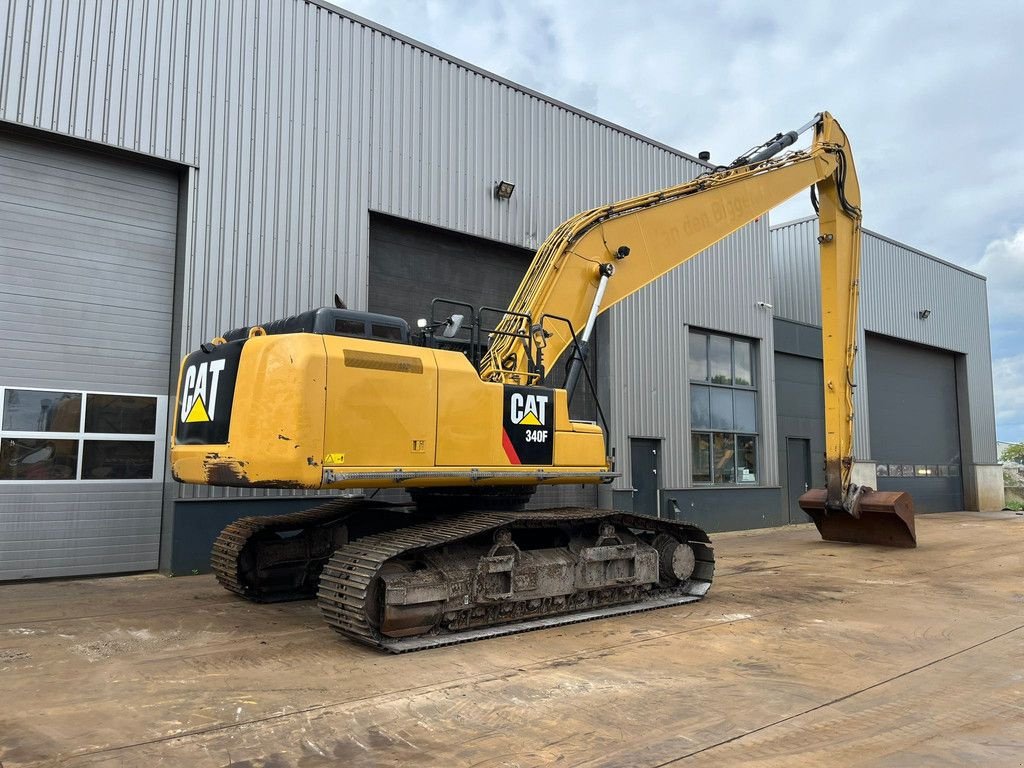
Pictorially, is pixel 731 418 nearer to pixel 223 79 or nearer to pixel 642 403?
pixel 642 403

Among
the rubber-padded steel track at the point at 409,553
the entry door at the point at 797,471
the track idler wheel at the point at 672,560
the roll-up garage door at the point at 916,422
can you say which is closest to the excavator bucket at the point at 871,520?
the entry door at the point at 797,471

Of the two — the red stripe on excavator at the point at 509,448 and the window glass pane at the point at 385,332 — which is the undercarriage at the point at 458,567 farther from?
the window glass pane at the point at 385,332

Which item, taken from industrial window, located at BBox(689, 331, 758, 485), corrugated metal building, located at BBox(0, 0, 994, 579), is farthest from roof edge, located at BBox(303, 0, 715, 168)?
industrial window, located at BBox(689, 331, 758, 485)

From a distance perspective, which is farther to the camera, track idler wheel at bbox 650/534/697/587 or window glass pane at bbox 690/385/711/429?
window glass pane at bbox 690/385/711/429

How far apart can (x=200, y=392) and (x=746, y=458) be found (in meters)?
14.7

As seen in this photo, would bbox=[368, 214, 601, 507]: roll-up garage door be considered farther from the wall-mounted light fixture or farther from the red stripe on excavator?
the red stripe on excavator

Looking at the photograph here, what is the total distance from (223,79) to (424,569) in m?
8.34

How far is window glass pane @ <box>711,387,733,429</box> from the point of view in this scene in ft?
58.8

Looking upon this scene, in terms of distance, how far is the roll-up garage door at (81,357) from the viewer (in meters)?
9.74

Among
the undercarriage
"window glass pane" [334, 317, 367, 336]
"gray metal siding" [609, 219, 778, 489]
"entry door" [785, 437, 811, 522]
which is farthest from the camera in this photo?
"entry door" [785, 437, 811, 522]

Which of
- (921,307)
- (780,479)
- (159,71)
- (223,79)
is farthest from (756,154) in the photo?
(921,307)

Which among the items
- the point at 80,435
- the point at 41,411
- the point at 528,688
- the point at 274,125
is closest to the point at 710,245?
the point at 274,125

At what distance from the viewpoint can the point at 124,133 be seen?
10336mm

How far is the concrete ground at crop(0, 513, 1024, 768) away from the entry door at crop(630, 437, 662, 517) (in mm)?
7121
